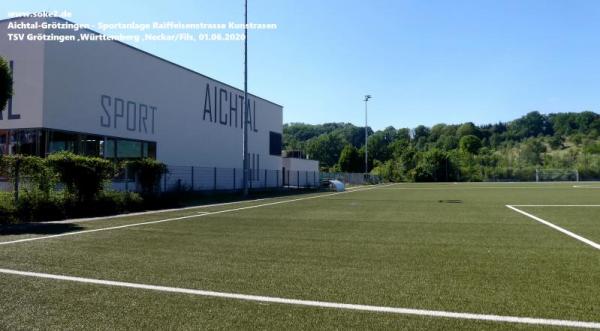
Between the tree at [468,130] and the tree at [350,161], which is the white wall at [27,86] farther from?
the tree at [468,130]

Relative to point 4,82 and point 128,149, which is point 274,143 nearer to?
point 128,149

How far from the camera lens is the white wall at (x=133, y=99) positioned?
20.3 metres

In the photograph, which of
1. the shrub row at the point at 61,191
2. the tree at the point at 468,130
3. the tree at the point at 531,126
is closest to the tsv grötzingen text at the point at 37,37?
the shrub row at the point at 61,191

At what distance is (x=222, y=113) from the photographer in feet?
114

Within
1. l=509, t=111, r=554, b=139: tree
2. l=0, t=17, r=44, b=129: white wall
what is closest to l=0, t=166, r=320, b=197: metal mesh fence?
l=0, t=17, r=44, b=129: white wall

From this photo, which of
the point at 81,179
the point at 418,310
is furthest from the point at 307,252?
the point at 81,179

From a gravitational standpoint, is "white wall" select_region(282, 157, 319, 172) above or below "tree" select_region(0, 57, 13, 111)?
below

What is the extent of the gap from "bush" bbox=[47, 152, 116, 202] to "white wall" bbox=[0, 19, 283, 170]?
6.79 meters

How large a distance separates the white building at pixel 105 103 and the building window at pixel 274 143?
8872 mm

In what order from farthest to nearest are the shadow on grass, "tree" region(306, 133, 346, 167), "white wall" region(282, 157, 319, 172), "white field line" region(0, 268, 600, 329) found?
"tree" region(306, 133, 346, 167) < "white wall" region(282, 157, 319, 172) < the shadow on grass < "white field line" region(0, 268, 600, 329)

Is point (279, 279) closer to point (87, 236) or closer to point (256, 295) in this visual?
point (256, 295)

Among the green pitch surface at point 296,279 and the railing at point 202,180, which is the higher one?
the railing at point 202,180

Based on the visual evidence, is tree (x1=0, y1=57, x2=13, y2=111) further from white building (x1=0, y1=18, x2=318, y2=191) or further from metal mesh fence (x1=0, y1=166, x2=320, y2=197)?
white building (x1=0, y1=18, x2=318, y2=191)

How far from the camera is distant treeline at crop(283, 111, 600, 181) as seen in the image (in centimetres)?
8069
